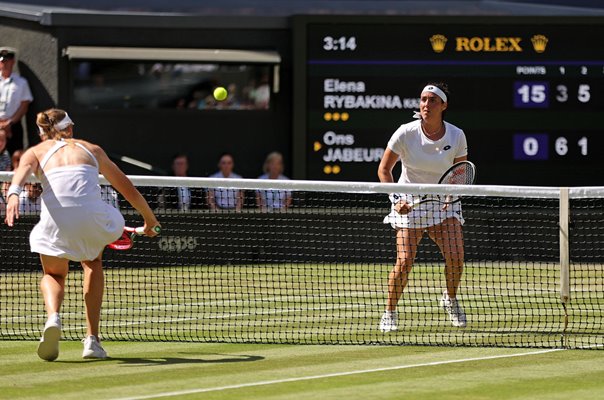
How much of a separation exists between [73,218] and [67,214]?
0.05 m

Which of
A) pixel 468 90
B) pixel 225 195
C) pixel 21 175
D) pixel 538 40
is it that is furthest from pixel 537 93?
pixel 21 175

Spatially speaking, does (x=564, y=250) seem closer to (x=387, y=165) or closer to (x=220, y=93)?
(x=387, y=165)

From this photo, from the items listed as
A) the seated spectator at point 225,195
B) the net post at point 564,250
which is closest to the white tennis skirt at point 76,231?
the net post at point 564,250

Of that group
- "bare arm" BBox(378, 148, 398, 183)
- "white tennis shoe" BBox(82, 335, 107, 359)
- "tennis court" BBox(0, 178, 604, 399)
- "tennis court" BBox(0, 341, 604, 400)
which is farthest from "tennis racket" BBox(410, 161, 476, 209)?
"white tennis shoe" BBox(82, 335, 107, 359)

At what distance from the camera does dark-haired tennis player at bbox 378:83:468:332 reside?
1090cm

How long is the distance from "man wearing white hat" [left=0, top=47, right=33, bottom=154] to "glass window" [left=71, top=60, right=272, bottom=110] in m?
0.64

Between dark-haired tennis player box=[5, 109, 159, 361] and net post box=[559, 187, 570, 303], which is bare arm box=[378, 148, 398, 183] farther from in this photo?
dark-haired tennis player box=[5, 109, 159, 361]

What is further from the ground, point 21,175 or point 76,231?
point 21,175

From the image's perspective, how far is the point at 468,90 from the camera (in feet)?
58.5

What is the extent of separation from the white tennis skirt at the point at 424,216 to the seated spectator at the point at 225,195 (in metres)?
5.48

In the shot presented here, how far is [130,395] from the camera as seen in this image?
26.2 ft

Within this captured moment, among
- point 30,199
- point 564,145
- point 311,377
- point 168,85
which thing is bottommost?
point 311,377

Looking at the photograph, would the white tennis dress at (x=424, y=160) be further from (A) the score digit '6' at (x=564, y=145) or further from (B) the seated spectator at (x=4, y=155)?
(B) the seated spectator at (x=4, y=155)

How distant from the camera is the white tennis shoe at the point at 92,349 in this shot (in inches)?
366
